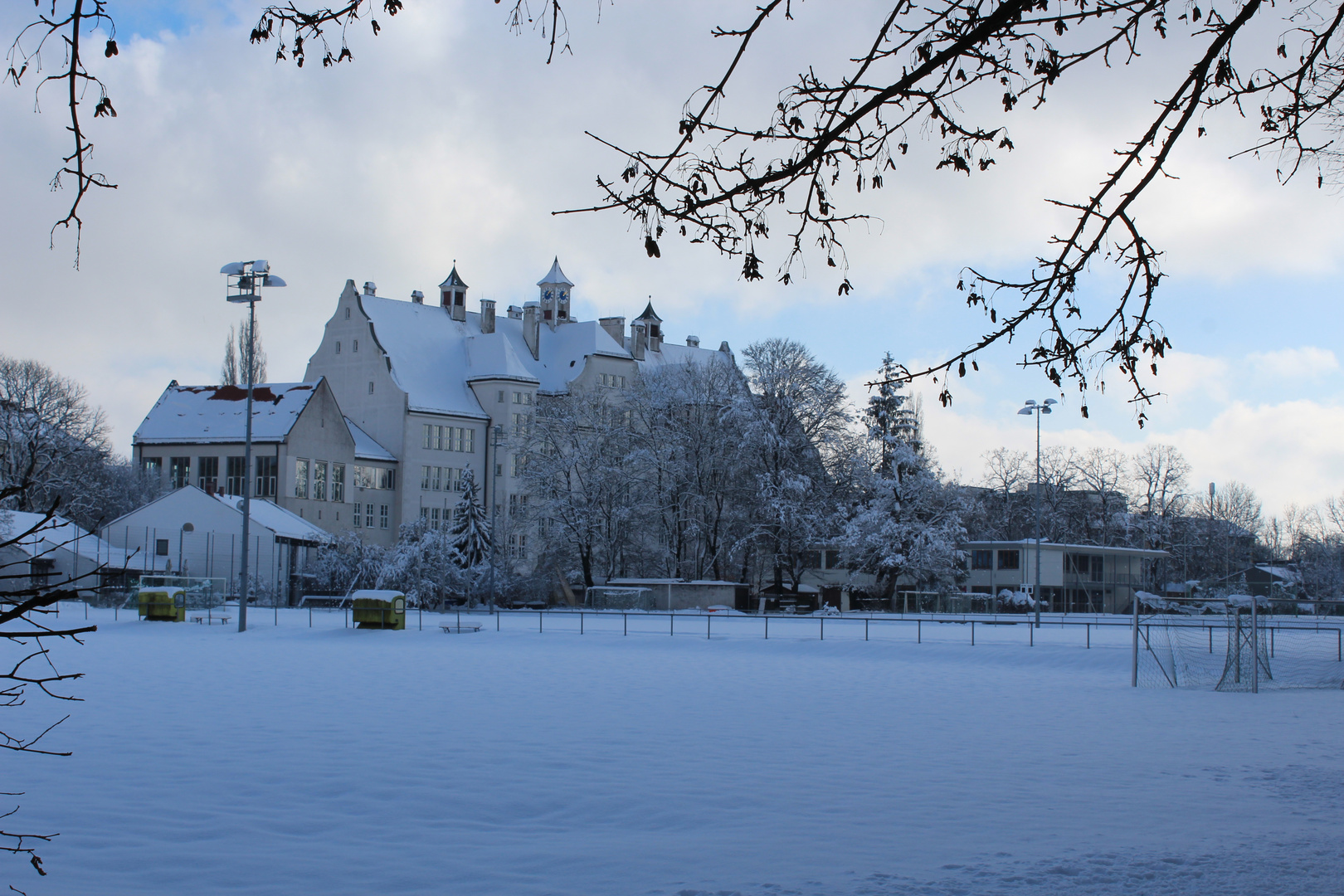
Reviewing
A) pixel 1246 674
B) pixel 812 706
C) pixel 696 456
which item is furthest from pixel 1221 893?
pixel 696 456

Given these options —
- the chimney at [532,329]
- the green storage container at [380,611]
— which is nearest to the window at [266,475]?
the chimney at [532,329]

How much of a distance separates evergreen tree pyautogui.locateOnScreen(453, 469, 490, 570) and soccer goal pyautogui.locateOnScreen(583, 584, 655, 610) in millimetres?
10127

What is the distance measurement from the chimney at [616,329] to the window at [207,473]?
3131cm

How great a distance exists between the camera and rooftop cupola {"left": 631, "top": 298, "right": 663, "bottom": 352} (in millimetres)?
97375

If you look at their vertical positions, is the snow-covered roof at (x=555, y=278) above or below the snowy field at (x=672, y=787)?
above

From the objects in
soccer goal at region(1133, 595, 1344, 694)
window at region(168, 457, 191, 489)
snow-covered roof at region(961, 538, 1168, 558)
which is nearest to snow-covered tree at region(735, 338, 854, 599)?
snow-covered roof at region(961, 538, 1168, 558)

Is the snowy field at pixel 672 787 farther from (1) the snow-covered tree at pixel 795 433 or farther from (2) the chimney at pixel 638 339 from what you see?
(2) the chimney at pixel 638 339

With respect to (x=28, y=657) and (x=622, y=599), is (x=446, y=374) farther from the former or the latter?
(x=28, y=657)

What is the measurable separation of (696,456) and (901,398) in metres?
11.2

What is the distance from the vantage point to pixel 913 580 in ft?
209

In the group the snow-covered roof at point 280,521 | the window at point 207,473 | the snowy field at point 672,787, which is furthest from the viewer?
the window at point 207,473

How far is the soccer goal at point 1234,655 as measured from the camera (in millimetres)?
22141

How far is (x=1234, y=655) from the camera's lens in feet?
73.5

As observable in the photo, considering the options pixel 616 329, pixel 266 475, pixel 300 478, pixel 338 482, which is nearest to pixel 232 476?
pixel 266 475
